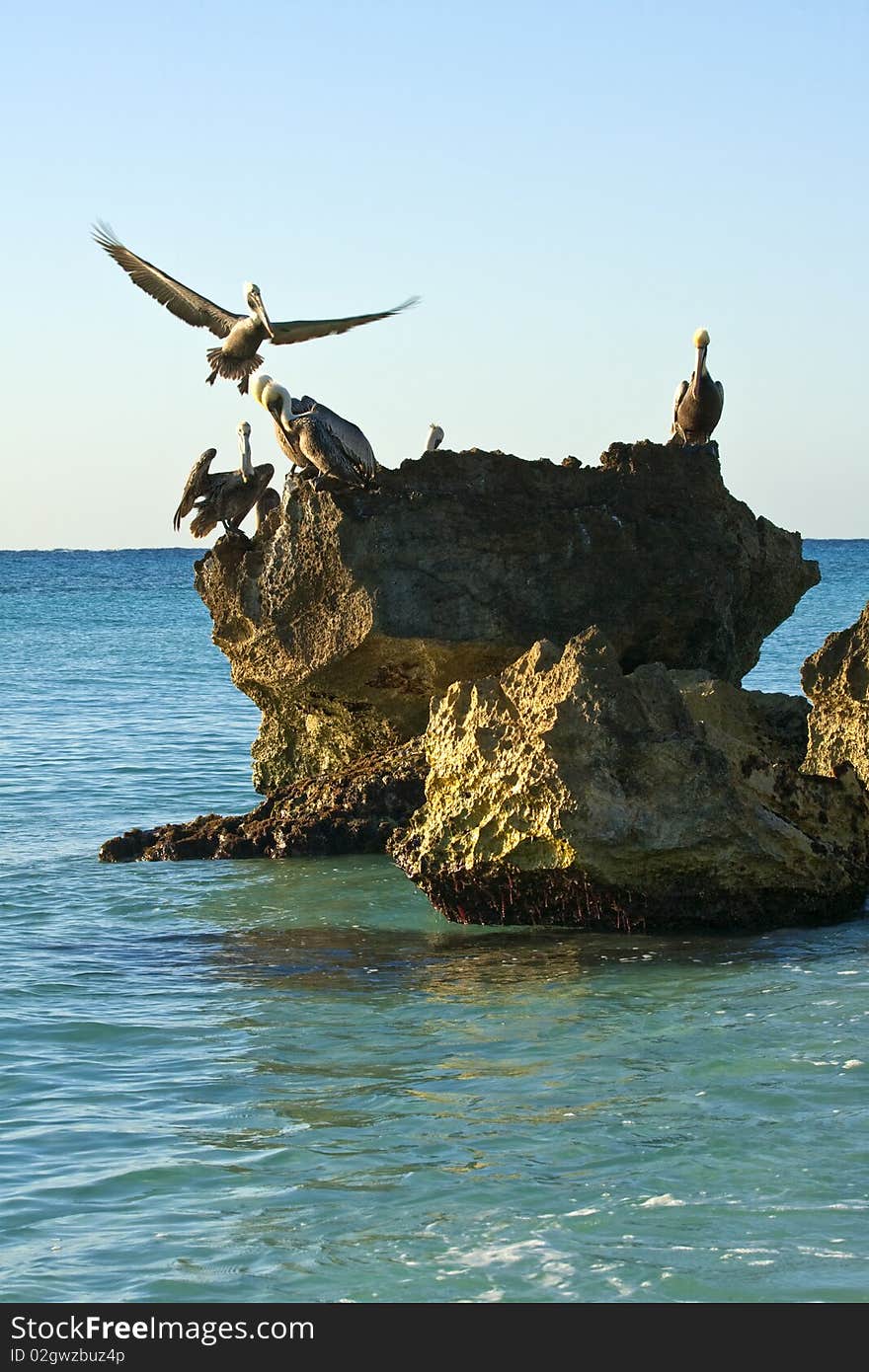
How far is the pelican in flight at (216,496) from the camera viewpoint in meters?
11.4

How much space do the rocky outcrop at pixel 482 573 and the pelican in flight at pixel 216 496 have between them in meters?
0.65

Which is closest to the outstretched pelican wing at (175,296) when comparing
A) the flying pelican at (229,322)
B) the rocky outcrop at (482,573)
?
the flying pelican at (229,322)

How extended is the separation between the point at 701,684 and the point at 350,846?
8.58 ft

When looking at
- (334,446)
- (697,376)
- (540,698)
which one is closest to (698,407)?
(697,376)

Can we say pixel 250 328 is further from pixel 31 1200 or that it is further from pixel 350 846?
pixel 31 1200

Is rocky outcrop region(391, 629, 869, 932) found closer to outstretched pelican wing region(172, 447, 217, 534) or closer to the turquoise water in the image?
the turquoise water

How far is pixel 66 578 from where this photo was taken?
89.2 metres

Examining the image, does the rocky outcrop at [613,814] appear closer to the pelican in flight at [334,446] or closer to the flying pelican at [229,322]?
the pelican in flight at [334,446]

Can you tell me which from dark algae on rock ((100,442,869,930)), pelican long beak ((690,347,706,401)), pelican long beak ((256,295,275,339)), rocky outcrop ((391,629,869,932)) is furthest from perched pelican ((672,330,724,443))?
rocky outcrop ((391,629,869,932))

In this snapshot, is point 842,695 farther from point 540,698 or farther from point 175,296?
point 175,296

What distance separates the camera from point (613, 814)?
791cm

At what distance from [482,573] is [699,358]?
11.0 ft
